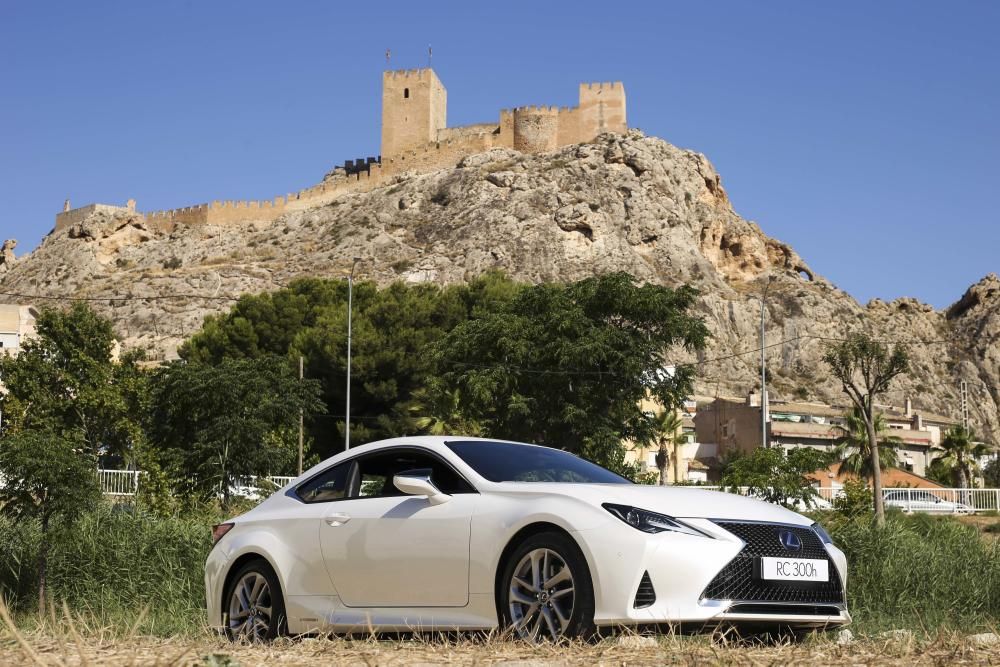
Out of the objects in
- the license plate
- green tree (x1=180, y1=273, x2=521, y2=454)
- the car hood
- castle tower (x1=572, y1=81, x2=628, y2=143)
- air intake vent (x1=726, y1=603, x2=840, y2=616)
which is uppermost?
castle tower (x1=572, y1=81, x2=628, y2=143)

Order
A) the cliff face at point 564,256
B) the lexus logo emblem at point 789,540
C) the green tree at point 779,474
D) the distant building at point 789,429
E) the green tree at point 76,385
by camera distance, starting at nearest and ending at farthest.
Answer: the lexus logo emblem at point 789,540, the green tree at point 779,474, the green tree at point 76,385, the distant building at point 789,429, the cliff face at point 564,256

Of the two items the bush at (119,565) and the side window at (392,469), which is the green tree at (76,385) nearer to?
the bush at (119,565)

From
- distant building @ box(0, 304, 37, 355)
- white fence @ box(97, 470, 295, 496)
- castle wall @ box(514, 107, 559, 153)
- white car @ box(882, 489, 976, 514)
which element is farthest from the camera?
castle wall @ box(514, 107, 559, 153)

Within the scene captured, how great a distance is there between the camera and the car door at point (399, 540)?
6078mm

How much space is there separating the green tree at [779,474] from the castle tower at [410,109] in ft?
309

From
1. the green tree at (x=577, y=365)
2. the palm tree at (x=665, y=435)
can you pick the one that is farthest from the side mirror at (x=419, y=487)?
the palm tree at (x=665, y=435)

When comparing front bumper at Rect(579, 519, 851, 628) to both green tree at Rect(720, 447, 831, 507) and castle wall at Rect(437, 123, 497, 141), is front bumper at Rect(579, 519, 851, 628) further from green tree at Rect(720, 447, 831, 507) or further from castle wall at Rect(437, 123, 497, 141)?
castle wall at Rect(437, 123, 497, 141)

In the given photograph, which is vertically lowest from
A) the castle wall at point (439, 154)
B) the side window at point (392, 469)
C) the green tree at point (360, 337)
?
the side window at point (392, 469)

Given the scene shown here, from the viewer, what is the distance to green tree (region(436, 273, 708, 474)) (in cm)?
3352

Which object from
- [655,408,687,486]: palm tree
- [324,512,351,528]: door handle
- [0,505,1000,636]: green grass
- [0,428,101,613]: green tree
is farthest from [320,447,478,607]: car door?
[655,408,687,486]: palm tree

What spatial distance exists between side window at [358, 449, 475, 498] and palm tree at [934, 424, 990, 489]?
1857 inches

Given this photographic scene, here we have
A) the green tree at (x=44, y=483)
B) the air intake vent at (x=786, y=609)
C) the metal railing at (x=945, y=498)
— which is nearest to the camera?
the air intake vent at (x=786, y=609)

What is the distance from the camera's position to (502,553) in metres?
5.85

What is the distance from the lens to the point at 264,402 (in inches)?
944
